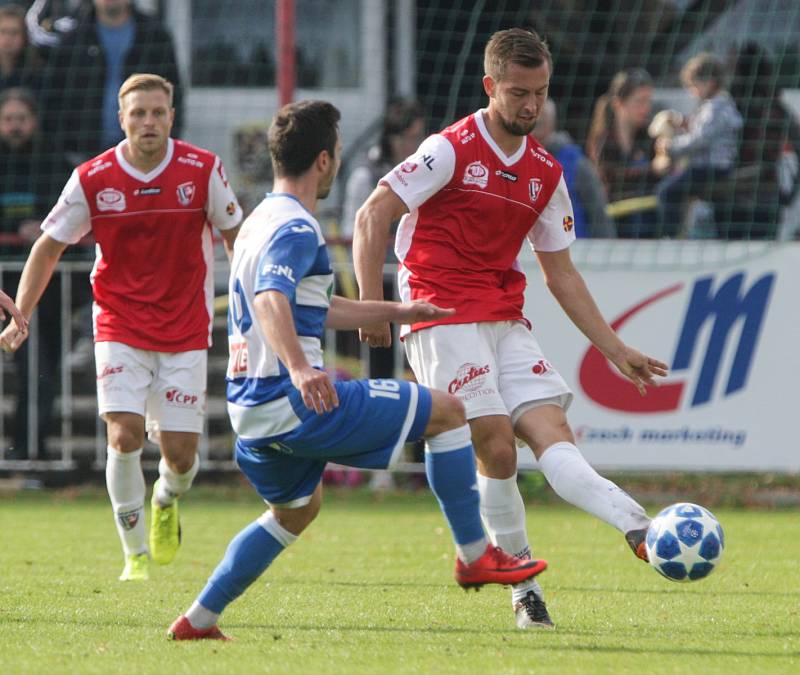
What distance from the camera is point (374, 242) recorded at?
599 cm

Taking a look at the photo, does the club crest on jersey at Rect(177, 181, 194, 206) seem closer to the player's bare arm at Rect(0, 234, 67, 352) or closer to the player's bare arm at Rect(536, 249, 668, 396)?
the player's bare arm at Rect(0, 234, 67, 352)

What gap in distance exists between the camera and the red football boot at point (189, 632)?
5.36 meters

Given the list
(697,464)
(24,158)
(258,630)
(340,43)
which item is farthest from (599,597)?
(340,43)

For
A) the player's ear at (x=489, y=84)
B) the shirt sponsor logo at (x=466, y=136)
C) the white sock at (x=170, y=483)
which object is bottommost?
the white sock at (x=170, y=483)

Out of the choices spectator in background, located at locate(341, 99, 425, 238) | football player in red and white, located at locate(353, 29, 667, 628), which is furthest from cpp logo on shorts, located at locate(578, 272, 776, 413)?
football player in red and white, located at locate(353, 29, 667, 628)

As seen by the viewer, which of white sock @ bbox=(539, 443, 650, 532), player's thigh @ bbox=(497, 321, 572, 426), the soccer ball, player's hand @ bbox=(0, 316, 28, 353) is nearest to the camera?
the soccer ball

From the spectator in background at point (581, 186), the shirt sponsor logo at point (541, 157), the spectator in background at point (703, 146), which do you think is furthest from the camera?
the spectator in background at point (703, 146)

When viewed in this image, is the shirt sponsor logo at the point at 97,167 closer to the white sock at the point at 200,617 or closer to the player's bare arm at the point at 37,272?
the player's bare arm at the point at 37,272

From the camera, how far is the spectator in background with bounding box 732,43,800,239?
12414 mm

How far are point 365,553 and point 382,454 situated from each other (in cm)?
351

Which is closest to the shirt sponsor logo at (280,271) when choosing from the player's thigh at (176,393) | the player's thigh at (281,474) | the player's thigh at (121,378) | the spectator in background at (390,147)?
the player's thigh at (281,474)

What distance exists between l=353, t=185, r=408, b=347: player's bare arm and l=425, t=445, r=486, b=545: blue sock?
0.87m

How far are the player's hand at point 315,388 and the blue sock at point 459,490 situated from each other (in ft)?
1.74

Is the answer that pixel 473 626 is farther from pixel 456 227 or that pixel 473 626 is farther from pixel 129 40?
pixel 129 40
